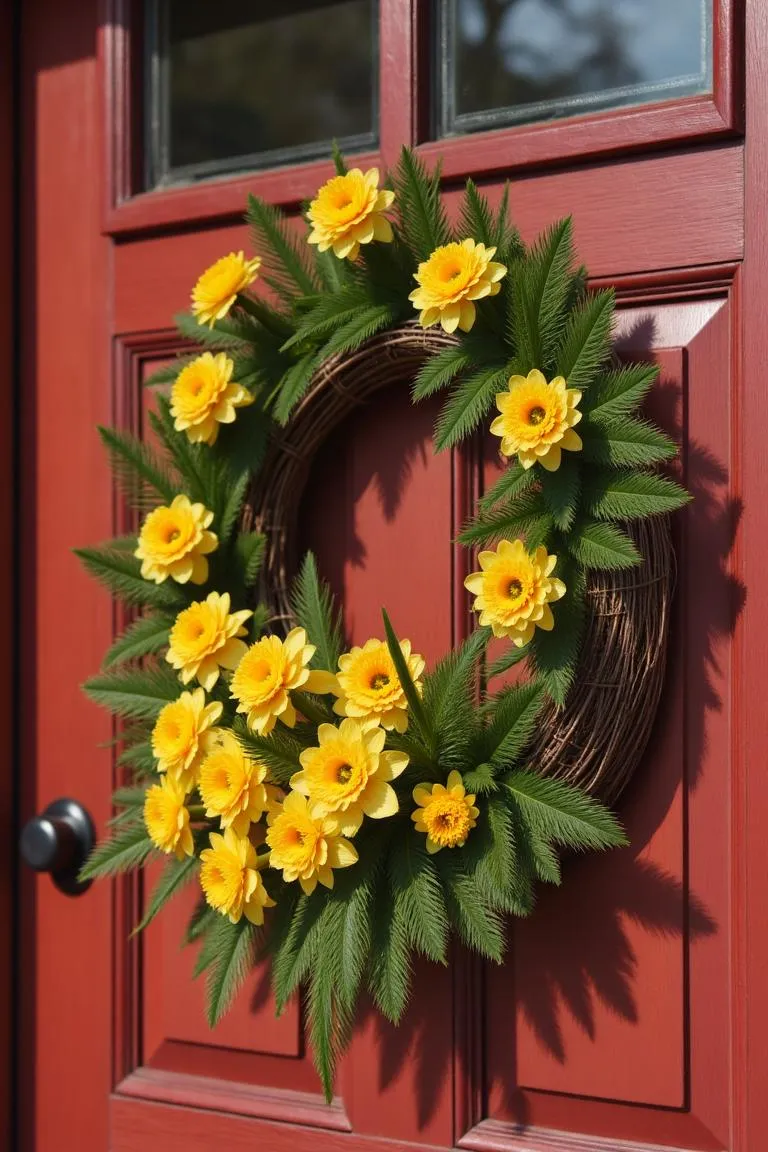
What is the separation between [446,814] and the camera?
100 centimetres

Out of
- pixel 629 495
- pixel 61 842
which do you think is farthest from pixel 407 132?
pixel 61 842

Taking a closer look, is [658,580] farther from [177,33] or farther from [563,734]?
[177,33]

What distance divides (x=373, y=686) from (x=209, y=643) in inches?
6.0

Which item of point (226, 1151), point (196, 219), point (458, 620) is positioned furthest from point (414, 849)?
point (196, 219)

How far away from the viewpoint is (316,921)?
104 centimetres

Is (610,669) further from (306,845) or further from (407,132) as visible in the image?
(407,132)

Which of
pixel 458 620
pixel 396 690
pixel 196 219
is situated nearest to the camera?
pixel 396 690

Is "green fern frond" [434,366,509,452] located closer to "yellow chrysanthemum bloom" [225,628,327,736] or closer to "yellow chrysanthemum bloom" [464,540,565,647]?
"yellow chrysanthemum bloom" [464,540,565,647]

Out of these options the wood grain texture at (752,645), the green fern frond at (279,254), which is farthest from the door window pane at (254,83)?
the wood grain texture at (752,645)

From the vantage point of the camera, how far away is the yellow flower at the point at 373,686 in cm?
101

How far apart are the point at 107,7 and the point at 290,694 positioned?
762 millimetres

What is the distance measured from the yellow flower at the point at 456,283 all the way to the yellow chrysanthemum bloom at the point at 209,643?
0.30m

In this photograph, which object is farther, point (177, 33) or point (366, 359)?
point (177, 33)
